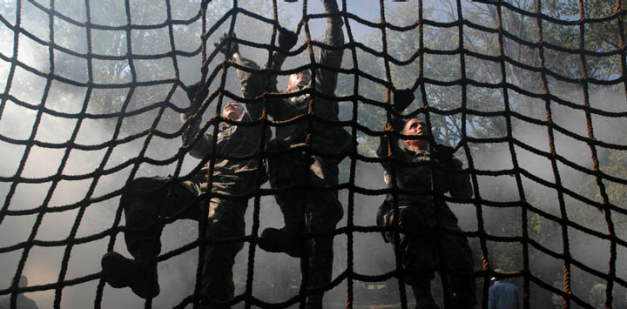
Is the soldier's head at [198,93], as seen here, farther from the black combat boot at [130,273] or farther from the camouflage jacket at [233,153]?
the black combat boot at [130,273]

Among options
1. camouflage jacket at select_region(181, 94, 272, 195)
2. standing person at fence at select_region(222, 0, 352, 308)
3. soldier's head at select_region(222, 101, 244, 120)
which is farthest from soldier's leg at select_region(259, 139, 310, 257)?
soldier's head at select_region(222, 101, 244, 120)

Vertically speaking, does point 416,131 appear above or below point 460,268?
above

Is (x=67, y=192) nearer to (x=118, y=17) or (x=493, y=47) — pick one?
(x=118, y=17)

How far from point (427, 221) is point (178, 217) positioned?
125 cm

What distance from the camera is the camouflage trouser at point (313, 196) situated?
76.2 inches

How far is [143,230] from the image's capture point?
1987 millimetres

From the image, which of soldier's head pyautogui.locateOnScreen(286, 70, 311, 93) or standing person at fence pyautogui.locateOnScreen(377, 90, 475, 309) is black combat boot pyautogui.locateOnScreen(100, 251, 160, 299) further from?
soldier's head pyautogui.locateOnScreen(286, 70, 311, 93)

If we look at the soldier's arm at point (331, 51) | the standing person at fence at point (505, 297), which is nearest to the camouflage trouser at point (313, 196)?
the soldier's arm at point (331, 51)

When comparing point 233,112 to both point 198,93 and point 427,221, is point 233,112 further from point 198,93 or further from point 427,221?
point 427,221

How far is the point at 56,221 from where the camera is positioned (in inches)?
550

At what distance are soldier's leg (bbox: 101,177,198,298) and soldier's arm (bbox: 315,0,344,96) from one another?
98cm

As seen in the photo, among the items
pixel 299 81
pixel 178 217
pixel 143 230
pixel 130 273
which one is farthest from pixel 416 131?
pixel 130 273

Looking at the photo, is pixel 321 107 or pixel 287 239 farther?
pixel 321 107

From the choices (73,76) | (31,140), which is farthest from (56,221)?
(31,140)
